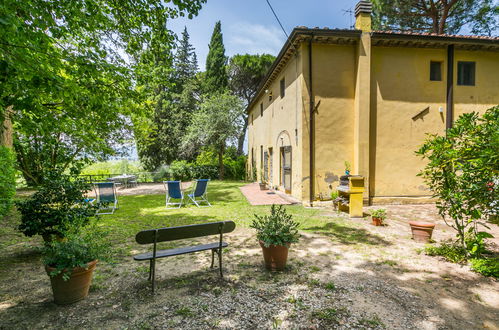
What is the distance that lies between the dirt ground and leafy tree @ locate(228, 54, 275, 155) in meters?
19.0

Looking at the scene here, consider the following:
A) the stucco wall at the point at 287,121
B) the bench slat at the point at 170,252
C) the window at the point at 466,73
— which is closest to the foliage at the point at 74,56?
the bench slat at the point at 170,252

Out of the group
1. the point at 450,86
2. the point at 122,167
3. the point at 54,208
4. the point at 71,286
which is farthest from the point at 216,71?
the point at 71,286

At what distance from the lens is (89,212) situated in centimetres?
395

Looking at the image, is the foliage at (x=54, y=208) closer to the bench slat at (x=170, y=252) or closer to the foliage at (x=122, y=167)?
the bench slat at (x=170, y=252)

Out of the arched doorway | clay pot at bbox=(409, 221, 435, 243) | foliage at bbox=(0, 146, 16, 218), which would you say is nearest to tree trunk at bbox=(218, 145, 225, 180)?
the arched doorway

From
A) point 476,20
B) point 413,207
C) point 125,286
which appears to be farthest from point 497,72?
point 125,286

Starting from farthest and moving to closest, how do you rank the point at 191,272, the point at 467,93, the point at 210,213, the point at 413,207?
the point at 467,93
the point at 413,207
the point at 210,213
the point at 191,272

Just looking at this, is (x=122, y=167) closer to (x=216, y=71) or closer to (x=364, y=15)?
(x=216, y=71)

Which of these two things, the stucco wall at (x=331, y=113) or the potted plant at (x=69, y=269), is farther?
the stucco wall at (x=331, y=113)

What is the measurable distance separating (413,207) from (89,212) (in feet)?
30.4

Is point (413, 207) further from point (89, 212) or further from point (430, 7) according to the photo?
point (430, 7)

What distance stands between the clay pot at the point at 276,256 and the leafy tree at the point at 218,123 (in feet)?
47.4

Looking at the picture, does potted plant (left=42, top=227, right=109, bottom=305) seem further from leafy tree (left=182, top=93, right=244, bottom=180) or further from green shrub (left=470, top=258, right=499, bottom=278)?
leafy tree (left=182, top=93, right=244, bottom=180)

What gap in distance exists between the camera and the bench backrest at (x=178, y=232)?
2881mm
